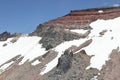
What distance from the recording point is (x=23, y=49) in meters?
112

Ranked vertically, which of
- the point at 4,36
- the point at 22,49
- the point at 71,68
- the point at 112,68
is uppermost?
the point at 4,36

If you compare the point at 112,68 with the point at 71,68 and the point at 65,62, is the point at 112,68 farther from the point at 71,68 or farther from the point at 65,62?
the point at 65,62

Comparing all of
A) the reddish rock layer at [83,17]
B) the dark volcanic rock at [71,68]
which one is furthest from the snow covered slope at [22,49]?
the dark volcanic rock at [71,68]

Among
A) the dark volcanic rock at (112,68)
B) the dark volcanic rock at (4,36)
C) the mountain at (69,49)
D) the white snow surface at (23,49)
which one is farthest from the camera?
the dark volcanic rock at (4,36)

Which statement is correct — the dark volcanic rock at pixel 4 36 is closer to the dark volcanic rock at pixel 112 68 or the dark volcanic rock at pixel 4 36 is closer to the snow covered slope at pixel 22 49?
the snow covered slope at pixel 22 49

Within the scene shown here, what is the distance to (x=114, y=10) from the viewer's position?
379 ft

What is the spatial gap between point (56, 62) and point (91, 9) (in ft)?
127

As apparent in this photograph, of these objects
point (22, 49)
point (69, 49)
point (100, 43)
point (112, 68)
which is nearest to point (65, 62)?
point (69, 49)

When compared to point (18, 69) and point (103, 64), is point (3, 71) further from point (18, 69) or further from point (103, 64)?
point (103, 64)

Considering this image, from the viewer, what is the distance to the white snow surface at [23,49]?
4065 inches

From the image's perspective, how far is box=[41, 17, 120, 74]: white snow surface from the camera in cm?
8356

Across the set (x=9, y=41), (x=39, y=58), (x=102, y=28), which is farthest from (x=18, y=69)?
(x=9, y=41)

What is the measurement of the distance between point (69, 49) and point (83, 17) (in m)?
25.5

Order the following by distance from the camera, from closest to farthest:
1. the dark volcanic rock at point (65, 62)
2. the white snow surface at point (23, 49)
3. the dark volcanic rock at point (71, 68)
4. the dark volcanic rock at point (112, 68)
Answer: the dark volcanic rock at point (112, 68), the dark volcanic rock at point (71, 68), the dark volcanic rock at point (65, 62), the white snow surface at point (23, 49)
